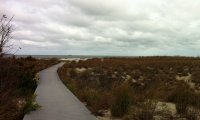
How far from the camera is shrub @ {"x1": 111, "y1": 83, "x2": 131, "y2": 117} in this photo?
9.93 meters

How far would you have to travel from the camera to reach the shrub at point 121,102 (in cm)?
993

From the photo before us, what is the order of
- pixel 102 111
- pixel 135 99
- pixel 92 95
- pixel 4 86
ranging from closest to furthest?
pixel 4 86 → pixel 102 111 → pixel 135 99 → pixel 92 95

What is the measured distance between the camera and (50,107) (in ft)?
36.8

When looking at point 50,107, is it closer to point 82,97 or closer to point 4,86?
point 82,97

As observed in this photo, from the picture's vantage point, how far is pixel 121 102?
10086 mm

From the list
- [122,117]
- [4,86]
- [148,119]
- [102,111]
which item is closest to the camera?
[4,86]

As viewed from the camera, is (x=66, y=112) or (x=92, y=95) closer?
(x=66, y=112)

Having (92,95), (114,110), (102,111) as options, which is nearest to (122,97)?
(114,110)

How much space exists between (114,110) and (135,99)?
9.16 ft

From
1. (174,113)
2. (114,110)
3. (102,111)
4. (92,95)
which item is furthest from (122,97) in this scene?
(92,95)

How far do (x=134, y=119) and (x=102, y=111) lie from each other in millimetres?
1655

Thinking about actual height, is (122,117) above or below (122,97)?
Answer: below

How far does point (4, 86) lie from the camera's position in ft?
22.4

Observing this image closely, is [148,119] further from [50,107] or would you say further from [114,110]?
[50,107]
